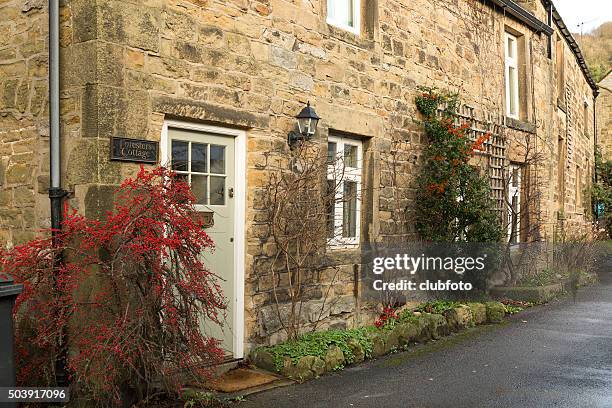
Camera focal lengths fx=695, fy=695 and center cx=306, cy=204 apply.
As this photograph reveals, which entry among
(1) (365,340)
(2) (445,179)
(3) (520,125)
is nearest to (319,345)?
(1) (365,340)

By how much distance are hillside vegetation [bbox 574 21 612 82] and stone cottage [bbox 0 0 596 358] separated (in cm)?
3519

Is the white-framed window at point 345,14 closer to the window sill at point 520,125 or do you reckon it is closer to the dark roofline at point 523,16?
the dark roofline at point 523,16

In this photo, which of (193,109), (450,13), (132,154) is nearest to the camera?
(132,154)

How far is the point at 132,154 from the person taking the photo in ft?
19.0

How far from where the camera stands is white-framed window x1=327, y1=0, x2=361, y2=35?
8578 millimetres

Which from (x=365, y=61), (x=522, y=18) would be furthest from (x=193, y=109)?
(x=522, y=18)

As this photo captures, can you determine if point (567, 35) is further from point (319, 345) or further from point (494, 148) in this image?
point (319, 345)

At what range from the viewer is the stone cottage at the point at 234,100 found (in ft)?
18.7

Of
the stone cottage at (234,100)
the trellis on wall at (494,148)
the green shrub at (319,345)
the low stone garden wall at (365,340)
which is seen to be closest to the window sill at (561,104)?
the trellis on wall at (494,148)

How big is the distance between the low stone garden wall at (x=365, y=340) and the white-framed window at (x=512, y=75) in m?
5.19

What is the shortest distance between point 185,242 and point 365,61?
4389mm

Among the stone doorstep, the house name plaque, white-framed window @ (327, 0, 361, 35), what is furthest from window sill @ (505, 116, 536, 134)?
the house name plaque

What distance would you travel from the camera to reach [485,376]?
22.8 ft

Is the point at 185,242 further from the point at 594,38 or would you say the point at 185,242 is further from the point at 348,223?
the point at 594,38
